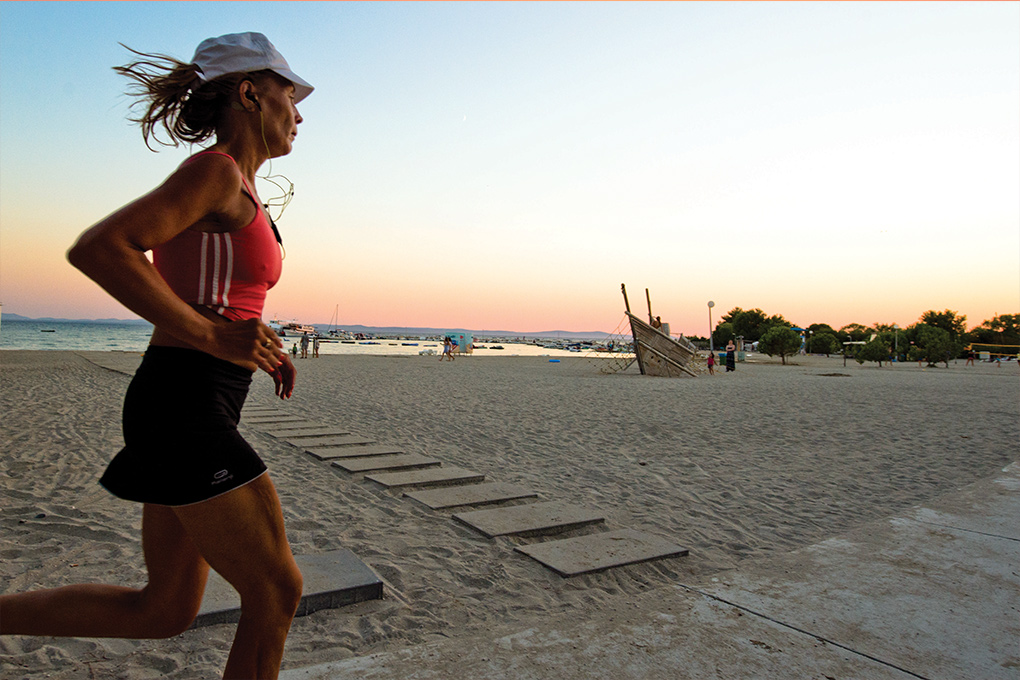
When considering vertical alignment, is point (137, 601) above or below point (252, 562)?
below

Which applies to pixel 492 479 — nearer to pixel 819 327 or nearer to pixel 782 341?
pixel 782 341

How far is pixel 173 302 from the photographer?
121 cm

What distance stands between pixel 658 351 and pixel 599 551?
59.1ft

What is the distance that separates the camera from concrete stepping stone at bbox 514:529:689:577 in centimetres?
323

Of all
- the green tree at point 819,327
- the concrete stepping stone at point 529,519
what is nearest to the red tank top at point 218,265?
the concrete stepping stone at point 529,519

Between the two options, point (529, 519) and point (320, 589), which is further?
point (529, 519)

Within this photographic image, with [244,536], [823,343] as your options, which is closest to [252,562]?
[244,536]

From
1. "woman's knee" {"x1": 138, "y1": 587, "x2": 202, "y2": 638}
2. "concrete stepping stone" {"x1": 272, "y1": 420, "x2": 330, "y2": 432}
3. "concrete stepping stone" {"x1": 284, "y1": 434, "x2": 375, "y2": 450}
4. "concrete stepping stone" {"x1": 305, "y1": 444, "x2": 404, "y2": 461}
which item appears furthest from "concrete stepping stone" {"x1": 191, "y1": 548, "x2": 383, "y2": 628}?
"concrete stepping stone" {"x1": 272, "y1": 420, "x2": 330, "y2": 432}

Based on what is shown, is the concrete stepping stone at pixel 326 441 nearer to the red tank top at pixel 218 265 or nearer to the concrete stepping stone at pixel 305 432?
the concrete stepping stone at pixel 305 432

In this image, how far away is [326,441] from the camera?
6805 mm

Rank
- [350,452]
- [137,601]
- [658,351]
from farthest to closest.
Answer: [658,351], [350,452], [137,601]

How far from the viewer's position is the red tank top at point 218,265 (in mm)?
1320

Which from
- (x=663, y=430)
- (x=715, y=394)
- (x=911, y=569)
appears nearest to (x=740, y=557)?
(x=911, y=569)

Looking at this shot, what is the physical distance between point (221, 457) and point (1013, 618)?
321cm
